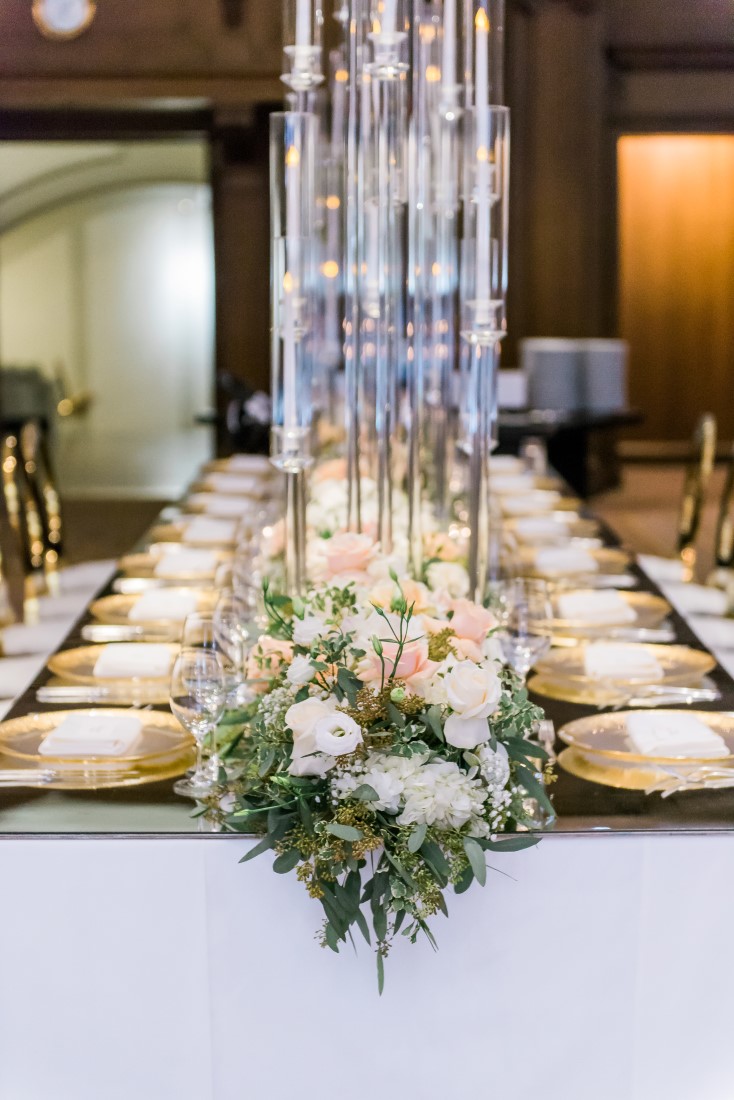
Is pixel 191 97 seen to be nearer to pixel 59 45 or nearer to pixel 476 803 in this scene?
pixel 59 45

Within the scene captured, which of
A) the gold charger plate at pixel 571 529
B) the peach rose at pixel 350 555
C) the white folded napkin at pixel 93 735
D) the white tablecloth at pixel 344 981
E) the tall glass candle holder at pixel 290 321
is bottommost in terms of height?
the white tablecloth at pixel 344 981

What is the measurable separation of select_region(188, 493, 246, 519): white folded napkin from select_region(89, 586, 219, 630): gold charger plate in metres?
1.24

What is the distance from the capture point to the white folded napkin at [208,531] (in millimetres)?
3826

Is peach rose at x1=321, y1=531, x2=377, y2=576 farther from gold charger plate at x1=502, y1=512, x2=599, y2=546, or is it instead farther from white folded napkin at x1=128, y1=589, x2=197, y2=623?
gold charger plate at x1=502, y1=512, x2=599, y2=546

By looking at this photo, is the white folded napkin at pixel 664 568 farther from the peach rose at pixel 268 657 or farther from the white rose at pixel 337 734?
the white rose at pixel 337 734

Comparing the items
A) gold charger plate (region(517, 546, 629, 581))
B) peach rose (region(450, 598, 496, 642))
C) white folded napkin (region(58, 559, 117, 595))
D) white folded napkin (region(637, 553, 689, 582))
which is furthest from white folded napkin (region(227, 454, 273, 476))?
peach rose (region(450, 598, 496, 642))

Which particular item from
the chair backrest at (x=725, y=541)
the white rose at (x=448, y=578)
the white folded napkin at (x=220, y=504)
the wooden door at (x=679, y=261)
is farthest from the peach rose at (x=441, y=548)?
the wooden door at (x=679, y=261)

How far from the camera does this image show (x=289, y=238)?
79.6 inches

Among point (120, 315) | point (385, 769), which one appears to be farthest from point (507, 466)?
point (120, 315)

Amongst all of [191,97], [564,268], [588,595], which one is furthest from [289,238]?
[564,268]

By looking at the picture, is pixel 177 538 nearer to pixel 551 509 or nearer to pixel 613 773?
pixel 551 509

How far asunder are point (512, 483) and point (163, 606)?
2.36 metres

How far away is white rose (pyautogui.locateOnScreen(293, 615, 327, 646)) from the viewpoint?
5.20 ft

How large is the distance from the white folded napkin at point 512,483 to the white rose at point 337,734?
3.37 m
